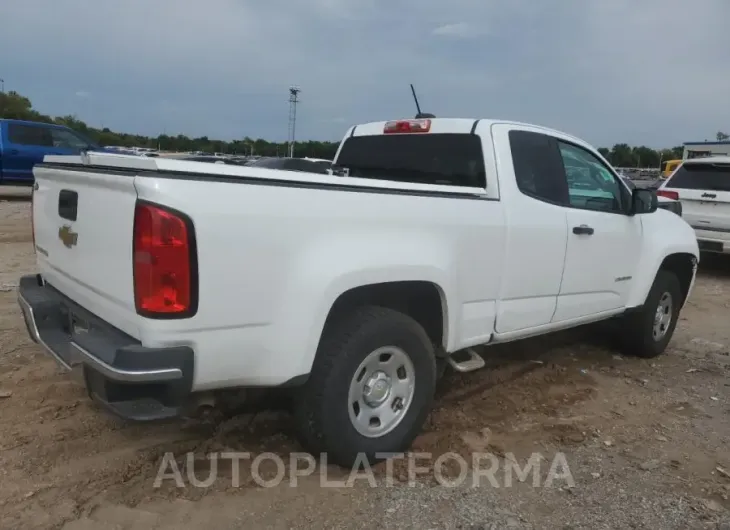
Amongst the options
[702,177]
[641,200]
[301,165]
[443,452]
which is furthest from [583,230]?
[702,177]

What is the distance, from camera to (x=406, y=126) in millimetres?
4445

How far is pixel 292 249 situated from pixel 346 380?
70 centimetres

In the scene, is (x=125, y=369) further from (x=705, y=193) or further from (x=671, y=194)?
(x=671, y=194)

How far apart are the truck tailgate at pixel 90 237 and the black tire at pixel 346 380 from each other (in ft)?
2.86

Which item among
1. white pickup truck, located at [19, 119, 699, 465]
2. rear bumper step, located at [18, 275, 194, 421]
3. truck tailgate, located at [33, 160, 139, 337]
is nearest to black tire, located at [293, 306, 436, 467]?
white pickup truck, located at [19, 119, 699, 465]

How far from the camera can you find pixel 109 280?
268 cm

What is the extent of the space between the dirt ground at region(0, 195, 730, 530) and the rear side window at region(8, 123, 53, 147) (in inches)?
454

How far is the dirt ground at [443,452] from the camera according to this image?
2.86 metres

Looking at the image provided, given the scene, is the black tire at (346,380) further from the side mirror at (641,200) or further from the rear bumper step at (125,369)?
the side mirror at (641,200)

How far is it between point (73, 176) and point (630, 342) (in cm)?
451

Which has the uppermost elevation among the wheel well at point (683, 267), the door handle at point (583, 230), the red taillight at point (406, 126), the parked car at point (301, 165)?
the red taillight at point (406, 126)

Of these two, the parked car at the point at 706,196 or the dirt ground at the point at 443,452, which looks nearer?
the dirt ground at the point at 443,452

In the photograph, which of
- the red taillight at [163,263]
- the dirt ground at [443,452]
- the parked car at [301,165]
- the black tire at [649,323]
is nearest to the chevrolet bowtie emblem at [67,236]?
the red taillight at [163,263]

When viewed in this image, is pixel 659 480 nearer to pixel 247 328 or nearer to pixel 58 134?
pixel 247 328
